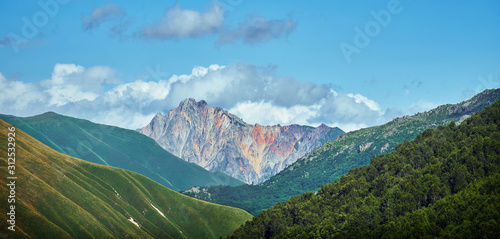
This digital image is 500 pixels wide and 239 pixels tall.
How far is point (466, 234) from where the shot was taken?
643 ft

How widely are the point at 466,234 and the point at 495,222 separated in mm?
12337

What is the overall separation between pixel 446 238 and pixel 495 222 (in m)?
19.5

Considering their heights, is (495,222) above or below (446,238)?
above

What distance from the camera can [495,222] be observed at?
622 ft

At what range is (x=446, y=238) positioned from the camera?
646 ft

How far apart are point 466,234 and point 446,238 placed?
799 centimetres
